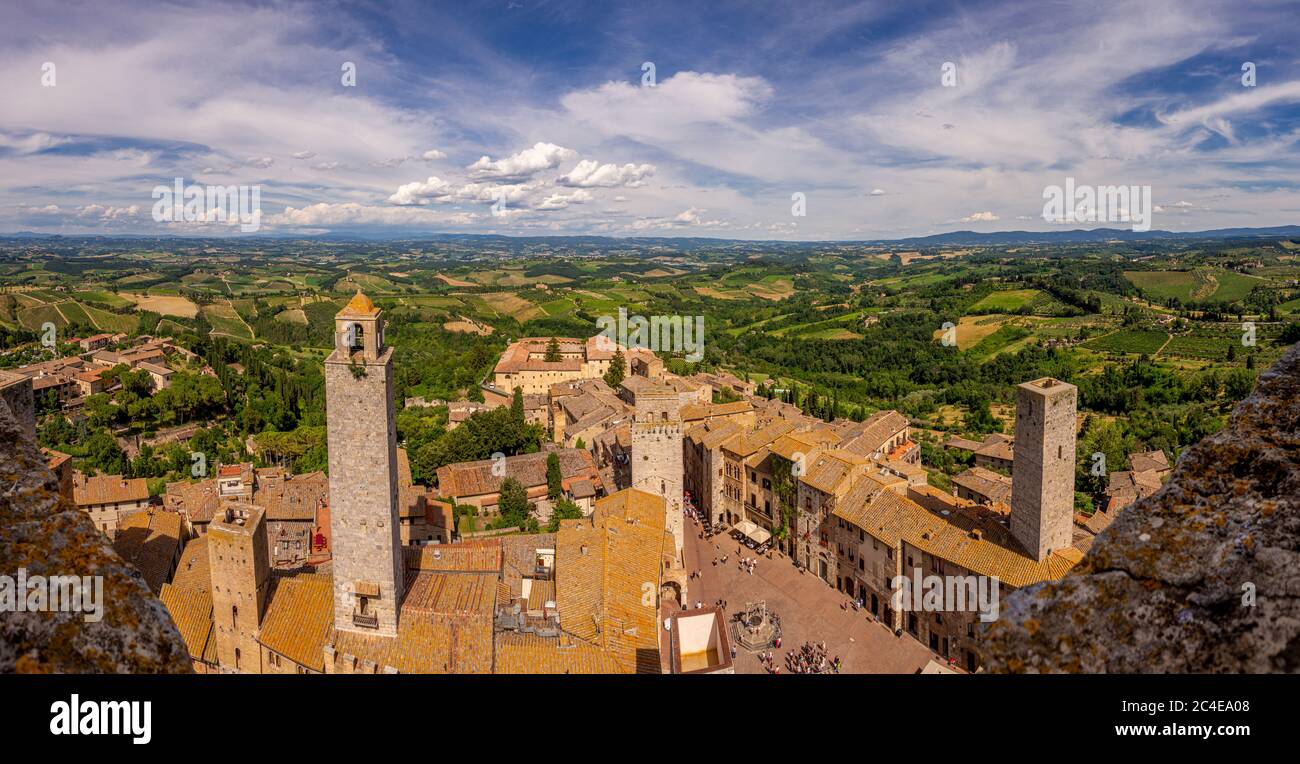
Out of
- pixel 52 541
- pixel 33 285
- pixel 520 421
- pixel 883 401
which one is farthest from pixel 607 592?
pixel 33 285

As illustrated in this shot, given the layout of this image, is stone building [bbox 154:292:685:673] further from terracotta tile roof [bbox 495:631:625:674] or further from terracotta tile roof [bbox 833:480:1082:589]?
terracotta tile roof [bbox 833:480:1082:589]

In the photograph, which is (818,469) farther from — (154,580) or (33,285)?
(33,285)

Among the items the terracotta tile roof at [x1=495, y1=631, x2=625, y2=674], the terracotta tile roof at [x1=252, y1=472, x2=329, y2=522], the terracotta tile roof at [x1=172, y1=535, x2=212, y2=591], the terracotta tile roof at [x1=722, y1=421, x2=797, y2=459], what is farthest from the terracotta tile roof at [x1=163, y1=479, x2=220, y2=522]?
the terracotta tile roof at [x1=722, y1=421, x2=797, y2=459]

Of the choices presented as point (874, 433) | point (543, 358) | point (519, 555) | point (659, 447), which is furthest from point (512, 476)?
point (543, 358)

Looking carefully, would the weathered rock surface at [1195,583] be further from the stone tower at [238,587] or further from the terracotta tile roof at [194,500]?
the terracotta tile roof at [194,500]

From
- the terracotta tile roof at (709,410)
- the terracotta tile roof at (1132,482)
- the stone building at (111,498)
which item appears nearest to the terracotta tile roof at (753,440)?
the terracotta tile roof at (709,410)
